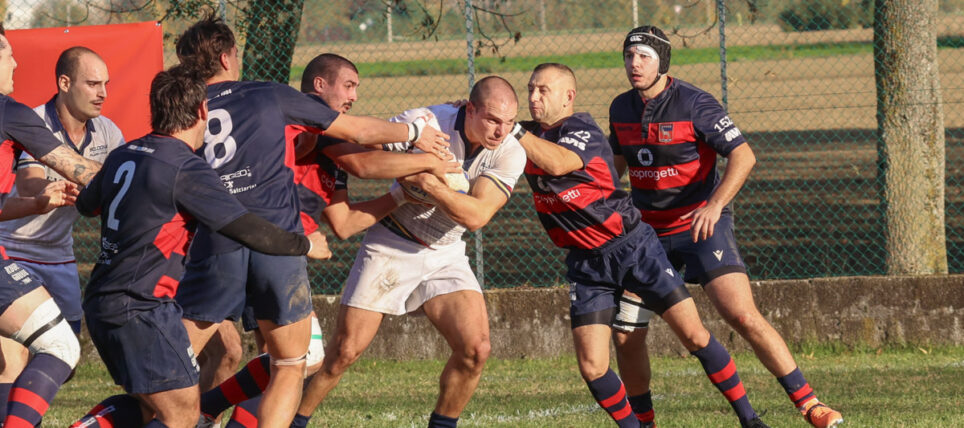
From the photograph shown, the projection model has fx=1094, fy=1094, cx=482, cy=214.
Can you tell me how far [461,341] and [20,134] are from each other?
7.80 ft

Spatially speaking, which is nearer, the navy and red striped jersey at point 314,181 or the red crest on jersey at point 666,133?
the navy and red striped jersey at point 314,181

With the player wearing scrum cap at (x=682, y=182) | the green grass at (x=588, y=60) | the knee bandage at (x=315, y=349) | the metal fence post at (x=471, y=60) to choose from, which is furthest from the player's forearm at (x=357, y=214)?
the green grass at (x=588, y=60)

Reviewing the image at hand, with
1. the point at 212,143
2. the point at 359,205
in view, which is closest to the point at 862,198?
the point at 359,205

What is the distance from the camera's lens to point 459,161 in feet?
18.7

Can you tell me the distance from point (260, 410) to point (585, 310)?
74.2 inches

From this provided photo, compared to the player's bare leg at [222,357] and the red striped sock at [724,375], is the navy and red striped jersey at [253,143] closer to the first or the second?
the player's bare leg at [222,357]

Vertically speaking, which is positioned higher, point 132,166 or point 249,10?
point 249,10

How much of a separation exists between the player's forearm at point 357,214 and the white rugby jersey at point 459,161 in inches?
5.1

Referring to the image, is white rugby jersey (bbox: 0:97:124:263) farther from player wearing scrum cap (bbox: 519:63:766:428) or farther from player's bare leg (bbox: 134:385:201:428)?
player wearing scrum cap (bbox: 519:63:766:428)

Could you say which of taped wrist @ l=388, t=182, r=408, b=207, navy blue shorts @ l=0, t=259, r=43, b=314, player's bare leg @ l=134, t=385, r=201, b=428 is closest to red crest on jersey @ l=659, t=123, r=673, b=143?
taped wrist @ l=388, t=182, r=408, b=207

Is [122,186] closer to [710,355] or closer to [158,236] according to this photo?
[158,236]

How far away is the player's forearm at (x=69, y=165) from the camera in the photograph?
5344 millimetres

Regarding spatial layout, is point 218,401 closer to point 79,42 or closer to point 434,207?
point 434,207

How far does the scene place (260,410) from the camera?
5055mm
